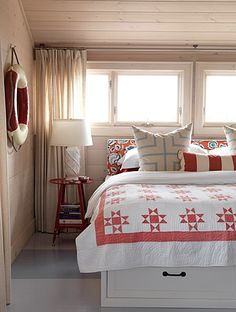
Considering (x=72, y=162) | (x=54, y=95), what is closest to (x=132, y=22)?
(x=54, y=95)

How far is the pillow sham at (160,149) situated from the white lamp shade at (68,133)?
519 millimetres

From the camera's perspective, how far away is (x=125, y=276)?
2.64 meters

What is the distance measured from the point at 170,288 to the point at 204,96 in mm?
2498

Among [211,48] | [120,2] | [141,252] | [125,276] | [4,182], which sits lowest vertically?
[125,276]

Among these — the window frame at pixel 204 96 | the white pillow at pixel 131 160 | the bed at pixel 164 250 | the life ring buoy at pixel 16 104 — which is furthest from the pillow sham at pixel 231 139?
the life ring buoy at pixel 16 104

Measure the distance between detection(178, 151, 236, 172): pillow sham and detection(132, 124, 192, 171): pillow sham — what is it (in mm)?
135

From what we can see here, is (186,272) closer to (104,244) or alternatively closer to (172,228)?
(172,228)

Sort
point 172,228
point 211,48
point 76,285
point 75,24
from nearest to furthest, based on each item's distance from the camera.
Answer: point 172,228
point 76,285
point 75,24
point 211,48

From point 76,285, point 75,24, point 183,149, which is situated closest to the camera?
point 76,285

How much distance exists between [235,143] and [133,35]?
150cm

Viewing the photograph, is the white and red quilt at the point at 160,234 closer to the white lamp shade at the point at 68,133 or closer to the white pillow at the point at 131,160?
the white pillow at the point at 131,160

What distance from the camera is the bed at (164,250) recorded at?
99.9 inches

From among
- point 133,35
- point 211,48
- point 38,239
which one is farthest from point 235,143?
point 38,239

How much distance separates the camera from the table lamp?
157 inches
